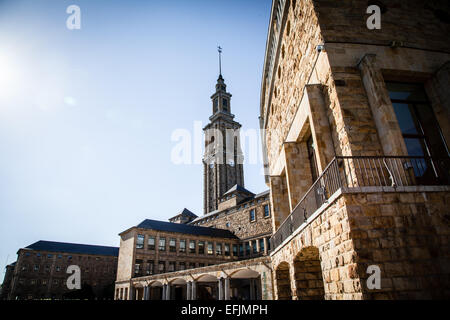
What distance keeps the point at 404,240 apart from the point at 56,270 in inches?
2290

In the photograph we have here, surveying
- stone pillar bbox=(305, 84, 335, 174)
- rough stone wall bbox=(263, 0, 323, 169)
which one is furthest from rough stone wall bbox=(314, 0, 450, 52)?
stone pillar bbox=(305, 84, 335, 174)

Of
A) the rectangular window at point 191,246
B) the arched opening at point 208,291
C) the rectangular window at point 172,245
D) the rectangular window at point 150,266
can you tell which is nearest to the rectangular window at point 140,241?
the rectangular window at point 150,266

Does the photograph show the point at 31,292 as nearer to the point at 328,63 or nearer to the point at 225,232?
the point at 225,232

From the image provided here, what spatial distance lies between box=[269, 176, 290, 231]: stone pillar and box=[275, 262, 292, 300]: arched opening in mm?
1834

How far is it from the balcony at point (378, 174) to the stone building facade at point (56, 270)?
155 ft

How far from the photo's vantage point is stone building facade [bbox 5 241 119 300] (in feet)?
145

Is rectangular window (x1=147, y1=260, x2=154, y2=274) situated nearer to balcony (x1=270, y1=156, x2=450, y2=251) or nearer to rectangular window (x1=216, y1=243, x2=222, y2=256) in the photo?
rectangular window (x1=216, y1=243, x2=222, y2=256)

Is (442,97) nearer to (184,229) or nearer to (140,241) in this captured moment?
(140,241)

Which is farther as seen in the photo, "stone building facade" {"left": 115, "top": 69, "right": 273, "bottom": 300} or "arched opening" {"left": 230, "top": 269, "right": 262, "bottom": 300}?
"stone building facade" {"left": 115, "top": 69, "right": 273, "bottom": 300}

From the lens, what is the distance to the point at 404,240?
451 cm

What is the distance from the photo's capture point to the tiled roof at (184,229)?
3703 centimetres

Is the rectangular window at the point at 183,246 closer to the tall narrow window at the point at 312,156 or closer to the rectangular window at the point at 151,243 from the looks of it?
the rectangular window at the point at 151,243
